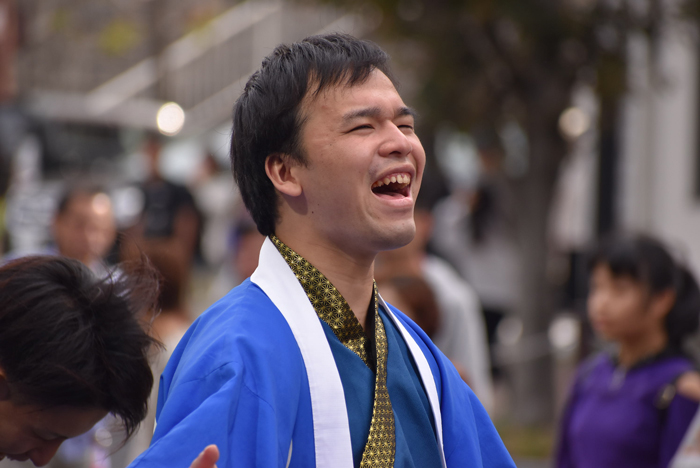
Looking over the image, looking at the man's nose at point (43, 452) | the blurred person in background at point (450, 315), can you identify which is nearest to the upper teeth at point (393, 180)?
the man's nose at point (43, 452)

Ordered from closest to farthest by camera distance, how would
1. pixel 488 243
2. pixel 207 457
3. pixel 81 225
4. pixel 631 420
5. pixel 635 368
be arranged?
pixel 207 457, pixel 631 420, pixel 635 368, pixel 81 225, pixel 488 243

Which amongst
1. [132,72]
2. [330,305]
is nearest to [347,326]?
[330,305]

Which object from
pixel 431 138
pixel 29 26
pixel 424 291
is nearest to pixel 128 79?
pixel 29 26

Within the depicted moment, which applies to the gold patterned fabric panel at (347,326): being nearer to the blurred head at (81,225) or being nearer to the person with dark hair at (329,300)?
the person with dark hair at (329,300)

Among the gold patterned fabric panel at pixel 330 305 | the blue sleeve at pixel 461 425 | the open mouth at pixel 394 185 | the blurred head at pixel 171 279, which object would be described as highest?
the open mouth at pixel 394 185

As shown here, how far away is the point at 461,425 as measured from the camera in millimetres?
1996

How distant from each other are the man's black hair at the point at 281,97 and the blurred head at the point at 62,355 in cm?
40

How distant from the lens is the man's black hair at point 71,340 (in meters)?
1.96

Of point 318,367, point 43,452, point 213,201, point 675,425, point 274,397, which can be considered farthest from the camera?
point 213,201

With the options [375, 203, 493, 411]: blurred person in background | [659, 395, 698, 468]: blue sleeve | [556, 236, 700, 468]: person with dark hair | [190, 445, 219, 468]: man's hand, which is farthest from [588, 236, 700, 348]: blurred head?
[190, 445, 219, 468]: man's hand

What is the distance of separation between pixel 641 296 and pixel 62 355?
2536 mm

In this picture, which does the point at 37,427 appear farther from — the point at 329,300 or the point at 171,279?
the point at 171,279

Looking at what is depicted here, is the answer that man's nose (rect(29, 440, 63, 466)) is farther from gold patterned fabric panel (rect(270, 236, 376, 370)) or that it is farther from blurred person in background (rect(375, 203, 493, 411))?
blurred person in background (rect(375, 203, 493, 411))

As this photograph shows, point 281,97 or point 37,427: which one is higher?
point 281,97
